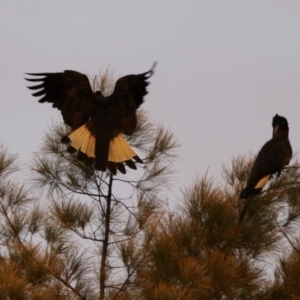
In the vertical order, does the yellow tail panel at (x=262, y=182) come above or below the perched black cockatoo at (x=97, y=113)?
below

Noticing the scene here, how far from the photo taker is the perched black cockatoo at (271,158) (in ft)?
21.6

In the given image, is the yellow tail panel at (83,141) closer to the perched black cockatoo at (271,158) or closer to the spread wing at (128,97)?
the spread wing at (128,97)

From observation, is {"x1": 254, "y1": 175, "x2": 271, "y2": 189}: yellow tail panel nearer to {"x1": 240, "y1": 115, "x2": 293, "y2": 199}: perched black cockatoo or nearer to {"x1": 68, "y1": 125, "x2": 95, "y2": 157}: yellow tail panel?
{"x1": 240, "y1": 115, "x2": 293, "y2": 199}: perched black cockatoo

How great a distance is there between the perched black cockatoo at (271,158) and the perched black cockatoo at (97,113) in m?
0.63

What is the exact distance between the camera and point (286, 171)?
22.9 ft

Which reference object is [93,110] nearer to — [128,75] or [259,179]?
[128,75]

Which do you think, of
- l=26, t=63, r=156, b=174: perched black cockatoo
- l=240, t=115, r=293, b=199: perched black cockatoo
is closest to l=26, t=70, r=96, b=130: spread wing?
l=26, t=63, r=156, b=174: perched black cockatoo

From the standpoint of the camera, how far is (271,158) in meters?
7.04

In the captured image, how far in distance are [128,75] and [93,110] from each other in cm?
33

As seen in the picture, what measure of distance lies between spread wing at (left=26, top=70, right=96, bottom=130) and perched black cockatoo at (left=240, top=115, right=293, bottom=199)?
40.6 inches

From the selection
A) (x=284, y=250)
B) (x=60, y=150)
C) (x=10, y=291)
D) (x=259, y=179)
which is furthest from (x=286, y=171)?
(x=10, y=291)

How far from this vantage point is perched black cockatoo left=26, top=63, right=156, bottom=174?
6762 mm

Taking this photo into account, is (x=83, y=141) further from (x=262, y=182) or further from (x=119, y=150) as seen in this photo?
(x=262, y=182)

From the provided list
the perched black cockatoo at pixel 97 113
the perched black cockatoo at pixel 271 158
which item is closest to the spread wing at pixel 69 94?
the perched black cockatoo at pixel 97 113
